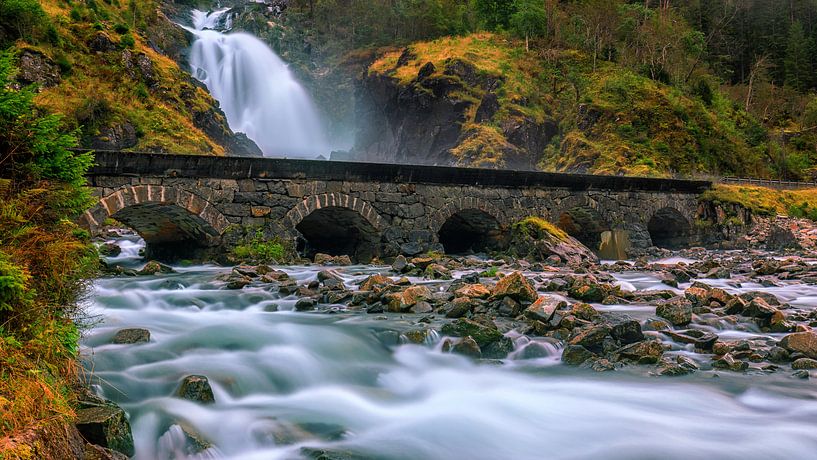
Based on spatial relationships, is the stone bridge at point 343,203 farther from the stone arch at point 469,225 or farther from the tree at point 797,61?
the tree at point 797,61

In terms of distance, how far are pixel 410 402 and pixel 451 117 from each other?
1397 inches

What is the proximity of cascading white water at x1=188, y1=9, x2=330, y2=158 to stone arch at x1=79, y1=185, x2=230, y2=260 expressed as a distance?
84.7 feet

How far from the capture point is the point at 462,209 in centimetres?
1627

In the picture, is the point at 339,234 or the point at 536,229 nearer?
the point at 339,234

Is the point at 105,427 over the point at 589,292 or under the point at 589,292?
over

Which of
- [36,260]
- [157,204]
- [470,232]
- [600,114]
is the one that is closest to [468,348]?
[36,260]

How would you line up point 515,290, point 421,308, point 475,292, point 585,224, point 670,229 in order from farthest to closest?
point 670,229 → point 585,224 → point 475,292 → point 421,308 → point 515,290

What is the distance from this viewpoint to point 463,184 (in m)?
16.2

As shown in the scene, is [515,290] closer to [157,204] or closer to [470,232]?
[157,204]

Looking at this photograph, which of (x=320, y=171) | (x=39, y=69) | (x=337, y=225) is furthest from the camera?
(x=39, y=69)

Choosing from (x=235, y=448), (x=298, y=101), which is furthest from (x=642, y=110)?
(x=235, y=448)

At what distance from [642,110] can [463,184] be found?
22579 millimetres

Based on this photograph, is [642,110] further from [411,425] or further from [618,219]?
[411,425]

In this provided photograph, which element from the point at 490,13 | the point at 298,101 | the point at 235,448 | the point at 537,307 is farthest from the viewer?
the point at 490,13
